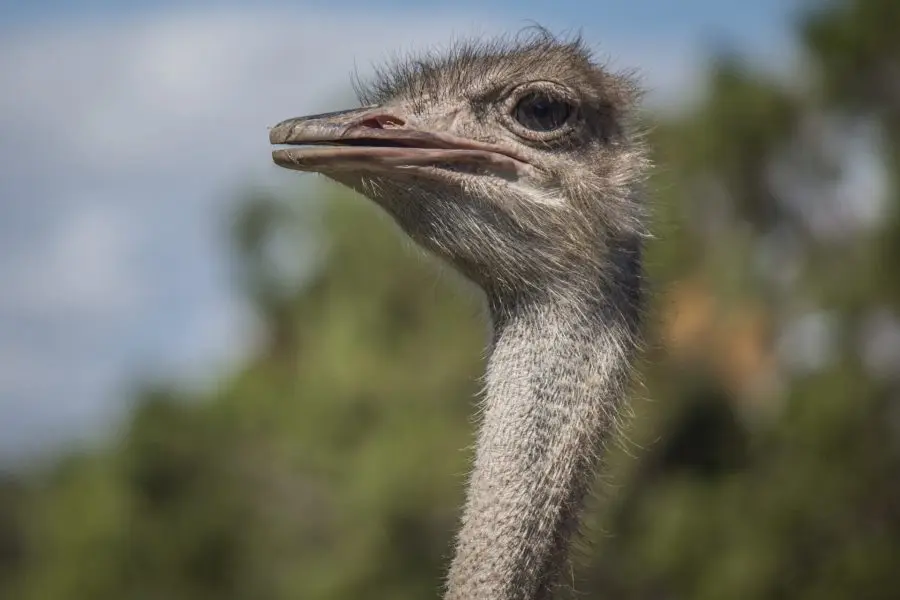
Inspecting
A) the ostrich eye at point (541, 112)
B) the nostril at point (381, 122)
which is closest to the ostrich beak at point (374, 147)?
the nostril at point (381, 122)

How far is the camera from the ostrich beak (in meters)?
3.64

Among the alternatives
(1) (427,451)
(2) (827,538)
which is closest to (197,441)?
(1) (427,451)

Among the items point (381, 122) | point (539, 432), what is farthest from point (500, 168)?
point (539, 432)

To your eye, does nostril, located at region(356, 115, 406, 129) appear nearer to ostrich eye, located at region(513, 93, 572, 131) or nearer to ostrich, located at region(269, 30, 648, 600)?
ostrich, located at region(269, 30, 648, 600)

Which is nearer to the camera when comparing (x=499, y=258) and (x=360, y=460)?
(x=499, y=258)

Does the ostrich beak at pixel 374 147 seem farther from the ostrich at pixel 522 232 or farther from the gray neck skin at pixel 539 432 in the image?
the gray neck skin at pixel 539 432

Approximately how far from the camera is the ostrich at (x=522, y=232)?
139 inches

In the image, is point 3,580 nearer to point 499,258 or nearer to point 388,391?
point 388,391

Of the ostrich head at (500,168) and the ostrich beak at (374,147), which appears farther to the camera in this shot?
the ostrich head at (500,168)

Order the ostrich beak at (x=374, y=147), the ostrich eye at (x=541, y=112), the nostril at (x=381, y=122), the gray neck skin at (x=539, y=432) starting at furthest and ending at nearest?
the ostrich eye at (x=541, y=112) → the nostril at (x=381, y=122) → the ostrich beak at (x=374, y=147) → the gray neck skin at (x=539, y=432)

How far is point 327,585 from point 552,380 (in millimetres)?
14127

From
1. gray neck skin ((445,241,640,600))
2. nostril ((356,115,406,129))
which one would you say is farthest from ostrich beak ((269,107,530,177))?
gray neck skin ((445,241,640,600))

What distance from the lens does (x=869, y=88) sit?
61.6ft

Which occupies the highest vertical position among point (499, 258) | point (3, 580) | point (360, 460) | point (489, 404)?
point (499, 258)
